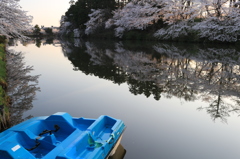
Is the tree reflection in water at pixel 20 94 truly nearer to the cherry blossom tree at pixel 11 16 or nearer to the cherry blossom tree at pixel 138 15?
the cherry blossom tree at pixel 11 16

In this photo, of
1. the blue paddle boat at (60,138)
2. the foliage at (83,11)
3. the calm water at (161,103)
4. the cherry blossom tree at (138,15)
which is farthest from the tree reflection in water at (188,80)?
the foliage at (83,11)

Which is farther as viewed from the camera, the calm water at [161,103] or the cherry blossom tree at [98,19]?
the cherry blossom tree at [98,19]

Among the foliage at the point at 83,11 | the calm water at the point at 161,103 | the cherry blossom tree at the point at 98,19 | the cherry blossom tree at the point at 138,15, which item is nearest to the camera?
the calm water at the point at 161,103

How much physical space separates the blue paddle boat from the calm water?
29.5 inches

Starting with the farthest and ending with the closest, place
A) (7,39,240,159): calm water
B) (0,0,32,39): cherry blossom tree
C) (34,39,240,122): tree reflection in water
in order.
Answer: (0,0,32,39): cherry blossom tree → (34,39,240,122): tree reflection in water → (7,39,240,159): calm water

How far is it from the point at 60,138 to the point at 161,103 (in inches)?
163

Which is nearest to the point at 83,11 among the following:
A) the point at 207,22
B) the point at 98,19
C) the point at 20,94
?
the point at 98,19

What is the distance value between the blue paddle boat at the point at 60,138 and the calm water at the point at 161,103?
75cm

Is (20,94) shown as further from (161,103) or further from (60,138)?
(161,103)

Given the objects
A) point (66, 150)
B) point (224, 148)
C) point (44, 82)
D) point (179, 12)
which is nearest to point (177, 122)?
point (224, 148)

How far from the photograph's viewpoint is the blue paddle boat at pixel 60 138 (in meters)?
3.44

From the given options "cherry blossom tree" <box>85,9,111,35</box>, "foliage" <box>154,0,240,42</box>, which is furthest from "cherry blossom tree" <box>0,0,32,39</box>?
"cherry blossom tree" <box>85,9,111,35</box>

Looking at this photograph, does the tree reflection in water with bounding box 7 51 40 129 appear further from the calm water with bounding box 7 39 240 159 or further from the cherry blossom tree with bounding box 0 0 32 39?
the cherry blossom tree with bounding box 0 0 32 39

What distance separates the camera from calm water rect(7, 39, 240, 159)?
193 inches
